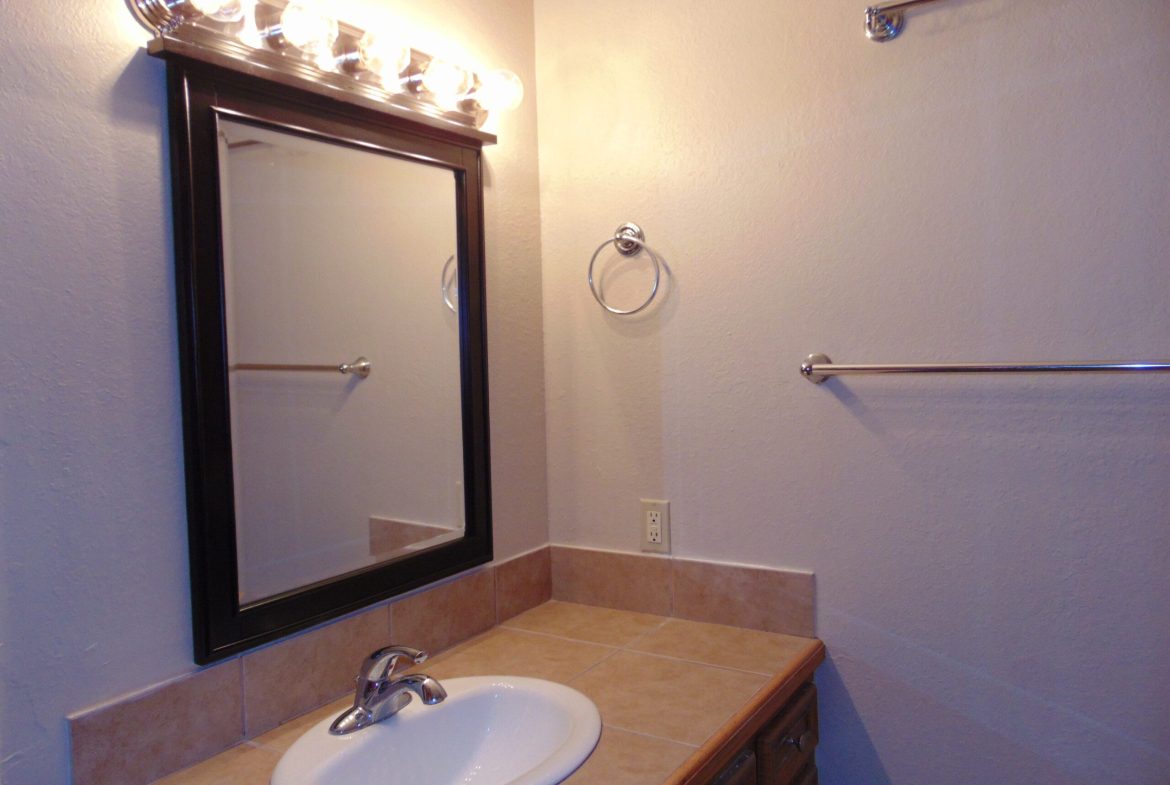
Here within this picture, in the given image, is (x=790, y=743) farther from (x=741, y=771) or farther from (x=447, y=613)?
(x=447, y=613)

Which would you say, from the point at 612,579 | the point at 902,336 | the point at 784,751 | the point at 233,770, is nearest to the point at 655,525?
the point at 612,579

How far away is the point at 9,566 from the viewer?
38.3 inches

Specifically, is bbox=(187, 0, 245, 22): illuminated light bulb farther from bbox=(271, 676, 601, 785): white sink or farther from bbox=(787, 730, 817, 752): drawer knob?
bbox=(787, 730, 817, 752): drawer knob

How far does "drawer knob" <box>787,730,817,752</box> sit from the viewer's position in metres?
1.44

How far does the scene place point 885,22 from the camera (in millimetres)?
1450

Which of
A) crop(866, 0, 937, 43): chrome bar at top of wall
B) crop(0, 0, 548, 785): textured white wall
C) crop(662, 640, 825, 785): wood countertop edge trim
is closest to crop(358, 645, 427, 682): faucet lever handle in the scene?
crop(0, 0, 548, 785): textured white wall

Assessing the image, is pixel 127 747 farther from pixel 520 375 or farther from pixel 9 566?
pixel 520 375

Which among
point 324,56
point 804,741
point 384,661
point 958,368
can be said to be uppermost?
point 324,56

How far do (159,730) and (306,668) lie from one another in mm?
232

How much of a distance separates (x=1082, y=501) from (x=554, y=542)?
1.00m

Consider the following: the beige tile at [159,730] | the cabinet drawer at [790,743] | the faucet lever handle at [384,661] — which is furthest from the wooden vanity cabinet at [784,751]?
the beige tile at [159,730]

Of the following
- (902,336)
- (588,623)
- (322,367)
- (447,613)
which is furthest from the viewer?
(588,623)

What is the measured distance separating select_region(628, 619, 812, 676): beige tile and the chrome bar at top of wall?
1061 millimetres

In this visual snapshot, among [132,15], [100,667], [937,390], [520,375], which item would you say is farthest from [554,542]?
[132,15]
